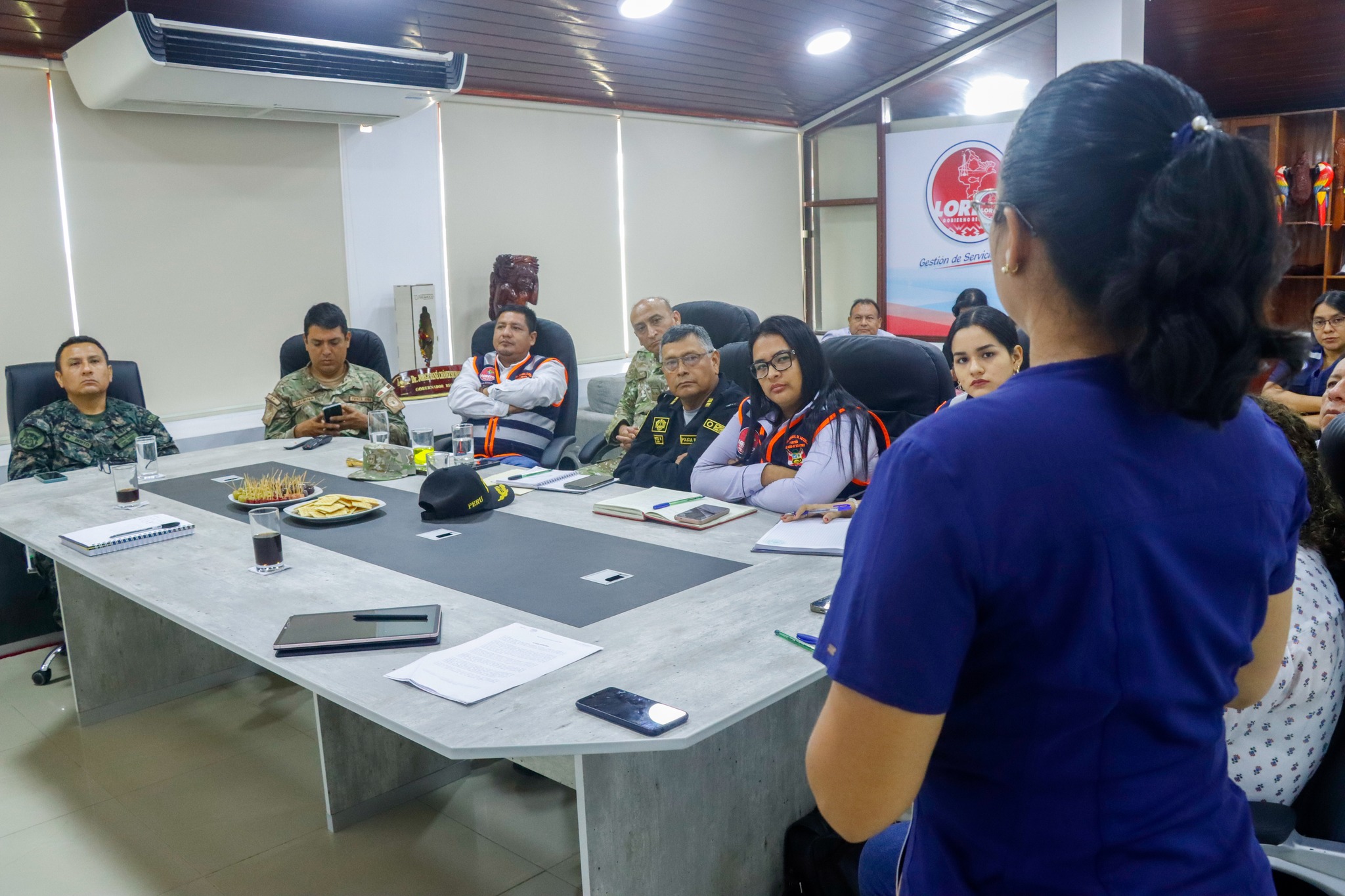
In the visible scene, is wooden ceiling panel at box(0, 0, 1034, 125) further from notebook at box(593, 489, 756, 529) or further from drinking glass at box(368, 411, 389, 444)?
notebook at box(593, 489, 756, 529)

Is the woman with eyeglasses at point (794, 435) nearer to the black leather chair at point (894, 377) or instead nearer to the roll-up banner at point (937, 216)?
the black leather chair at point (894, 377)

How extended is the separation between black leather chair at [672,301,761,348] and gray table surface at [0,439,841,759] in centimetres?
202

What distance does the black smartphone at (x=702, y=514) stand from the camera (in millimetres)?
2578

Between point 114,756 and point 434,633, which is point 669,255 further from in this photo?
point 434,633

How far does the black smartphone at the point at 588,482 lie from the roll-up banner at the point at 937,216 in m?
4.69

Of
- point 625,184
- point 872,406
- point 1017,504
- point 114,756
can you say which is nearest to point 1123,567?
point 1017,504

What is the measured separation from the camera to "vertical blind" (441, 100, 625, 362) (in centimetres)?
600

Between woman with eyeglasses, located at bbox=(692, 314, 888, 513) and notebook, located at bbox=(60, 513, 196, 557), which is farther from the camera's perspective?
woman with eyeglasses, located at bbox=(692, 314, 888, 513)

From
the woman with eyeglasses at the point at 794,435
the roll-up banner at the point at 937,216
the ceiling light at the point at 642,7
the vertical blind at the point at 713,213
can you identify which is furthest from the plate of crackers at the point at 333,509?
the roll-up banner at the point at 937,216

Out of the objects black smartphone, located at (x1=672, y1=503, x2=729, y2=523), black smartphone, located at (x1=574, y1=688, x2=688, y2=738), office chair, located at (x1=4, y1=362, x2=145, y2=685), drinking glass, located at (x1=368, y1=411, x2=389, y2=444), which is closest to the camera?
black smartphone, located at (x1=574, y1=688, x2=688, y2=738)

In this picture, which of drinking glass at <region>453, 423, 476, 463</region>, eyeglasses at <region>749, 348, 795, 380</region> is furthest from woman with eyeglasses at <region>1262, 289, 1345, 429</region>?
drinking glass at <region>453, 423, 476, 463</region>

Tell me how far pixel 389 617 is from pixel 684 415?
1.99 meters

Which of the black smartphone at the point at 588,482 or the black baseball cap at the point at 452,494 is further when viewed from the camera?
the black smartphone at the point at 588,482

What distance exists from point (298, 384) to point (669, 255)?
132 inches
